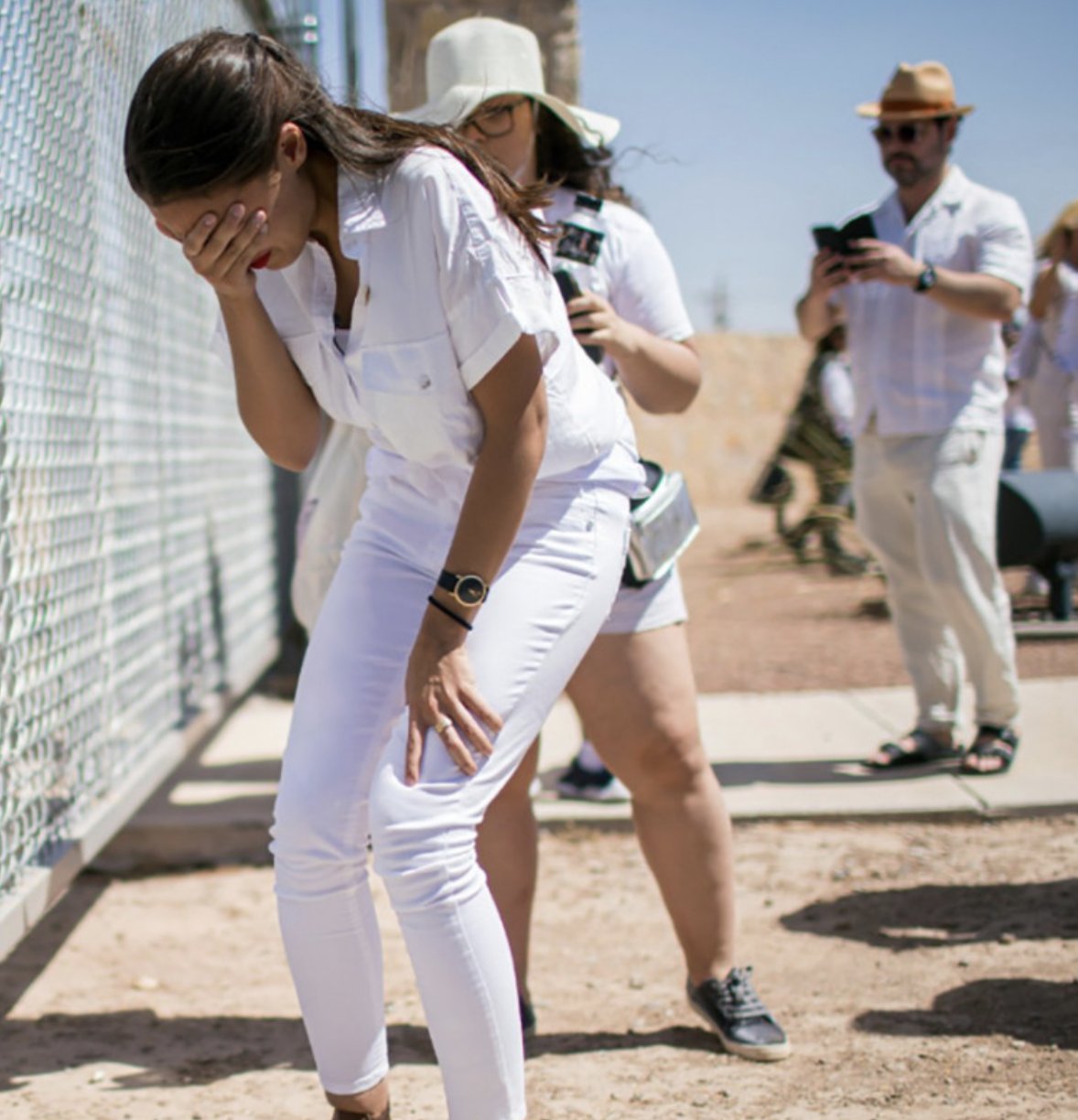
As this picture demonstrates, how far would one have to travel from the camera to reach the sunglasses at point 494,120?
3.03 metres

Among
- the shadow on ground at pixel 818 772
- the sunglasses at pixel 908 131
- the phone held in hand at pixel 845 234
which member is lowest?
the shadow on ground at pixel 818 772

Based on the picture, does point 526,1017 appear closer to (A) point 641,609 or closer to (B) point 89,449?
(A) point 641,609

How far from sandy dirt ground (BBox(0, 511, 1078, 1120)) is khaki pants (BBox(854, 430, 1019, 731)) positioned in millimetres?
586

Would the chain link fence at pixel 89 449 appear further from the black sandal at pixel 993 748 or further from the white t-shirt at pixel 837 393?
the white t-shirt at pixel 837 393

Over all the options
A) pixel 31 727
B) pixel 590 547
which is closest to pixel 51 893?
pixel 31 727

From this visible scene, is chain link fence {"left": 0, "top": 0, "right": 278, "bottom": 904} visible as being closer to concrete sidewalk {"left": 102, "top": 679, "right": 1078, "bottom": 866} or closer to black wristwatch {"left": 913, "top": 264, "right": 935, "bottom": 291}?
concrete sidewalk {"left": 102, "top": 679, "right": 1078, "bottom": 866}

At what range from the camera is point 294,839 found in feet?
7.15

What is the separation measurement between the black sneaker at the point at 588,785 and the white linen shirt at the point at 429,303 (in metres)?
2.55

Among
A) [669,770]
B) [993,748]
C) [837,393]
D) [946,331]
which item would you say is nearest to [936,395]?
[946,331]

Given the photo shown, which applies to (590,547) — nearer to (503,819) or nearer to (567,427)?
(567,427)

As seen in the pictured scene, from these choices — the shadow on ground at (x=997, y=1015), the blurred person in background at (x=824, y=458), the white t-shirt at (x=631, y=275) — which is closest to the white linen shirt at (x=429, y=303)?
the white t-shirt at (x=631, y=275)

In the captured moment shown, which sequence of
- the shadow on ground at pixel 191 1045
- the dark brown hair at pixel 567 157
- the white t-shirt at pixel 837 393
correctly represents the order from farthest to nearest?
the white t-shirt at pixel 837 393, the dark brown hair at pixel 567 157, the shadow on ground at pixel 191 1045

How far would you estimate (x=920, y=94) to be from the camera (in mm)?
4812

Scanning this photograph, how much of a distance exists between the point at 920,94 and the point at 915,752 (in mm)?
2132
